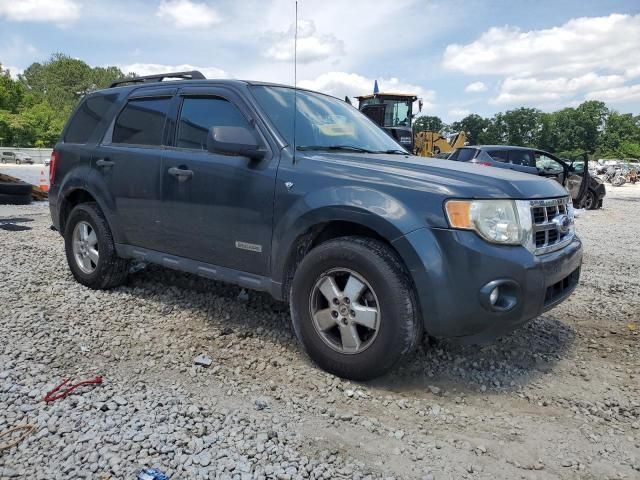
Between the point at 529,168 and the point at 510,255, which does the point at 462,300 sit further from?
the point at 529,168

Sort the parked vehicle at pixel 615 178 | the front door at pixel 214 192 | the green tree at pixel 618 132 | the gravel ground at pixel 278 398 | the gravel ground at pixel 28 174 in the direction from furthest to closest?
the green tree at pixel 618 132
the parked vehicle at pixel 615 178
the gravel ground at pixel 28 174
the front door at pixel 214 192
the gravel ground at pixel 278 398

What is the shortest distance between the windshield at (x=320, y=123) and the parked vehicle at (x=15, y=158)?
34345 mm

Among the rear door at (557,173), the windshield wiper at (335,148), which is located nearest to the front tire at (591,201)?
the rear door at (557,173)

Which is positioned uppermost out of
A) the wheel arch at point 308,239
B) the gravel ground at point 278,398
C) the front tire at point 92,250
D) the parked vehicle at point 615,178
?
the wheel arch at point 308,239

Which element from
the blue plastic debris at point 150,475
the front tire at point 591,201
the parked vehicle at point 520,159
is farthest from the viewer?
the front tire at point 591,201

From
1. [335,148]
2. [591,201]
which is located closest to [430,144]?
[591,201]

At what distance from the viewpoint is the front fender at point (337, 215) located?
117 inches

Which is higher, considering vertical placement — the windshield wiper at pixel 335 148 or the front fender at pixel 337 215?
the windshield wiper at pixel 335 148

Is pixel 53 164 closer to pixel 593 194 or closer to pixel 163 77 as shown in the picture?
pixel 163 77

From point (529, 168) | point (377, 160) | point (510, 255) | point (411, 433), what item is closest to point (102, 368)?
point (411, 433)

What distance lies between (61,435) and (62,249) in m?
4.67

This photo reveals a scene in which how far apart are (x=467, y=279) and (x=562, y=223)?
0.98m

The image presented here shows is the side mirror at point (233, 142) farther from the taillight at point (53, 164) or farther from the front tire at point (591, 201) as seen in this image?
the front tire at point (591, 201)

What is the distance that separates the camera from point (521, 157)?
1334 centimetres
